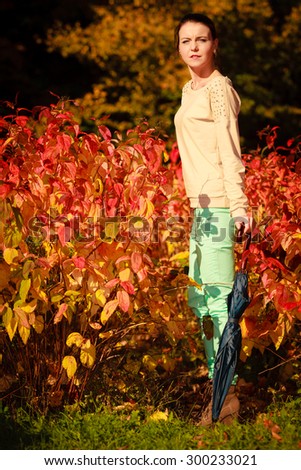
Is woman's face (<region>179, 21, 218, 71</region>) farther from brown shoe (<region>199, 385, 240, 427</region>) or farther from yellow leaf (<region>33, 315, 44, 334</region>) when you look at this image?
brown shoe (<region>199, 385, 240, 427</region>)

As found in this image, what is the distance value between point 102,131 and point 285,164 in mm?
1250

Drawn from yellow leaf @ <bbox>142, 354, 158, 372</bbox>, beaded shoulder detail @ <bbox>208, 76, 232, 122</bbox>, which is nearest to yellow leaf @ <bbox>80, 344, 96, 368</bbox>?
yellow leaf @ <bbox>142, 354, 158, 372</bbox>

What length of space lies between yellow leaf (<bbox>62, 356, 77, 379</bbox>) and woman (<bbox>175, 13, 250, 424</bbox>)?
57cm

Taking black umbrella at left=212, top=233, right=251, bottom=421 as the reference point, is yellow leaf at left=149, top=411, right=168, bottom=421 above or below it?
below

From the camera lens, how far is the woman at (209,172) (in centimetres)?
341

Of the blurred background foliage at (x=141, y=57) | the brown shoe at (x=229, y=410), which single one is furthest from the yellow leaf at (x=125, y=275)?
the blurred background foliage at (x=141, y=57)

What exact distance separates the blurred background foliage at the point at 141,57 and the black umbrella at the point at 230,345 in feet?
25.1

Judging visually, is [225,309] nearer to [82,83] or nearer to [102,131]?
[102,131]

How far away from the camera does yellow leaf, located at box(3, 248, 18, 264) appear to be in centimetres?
322

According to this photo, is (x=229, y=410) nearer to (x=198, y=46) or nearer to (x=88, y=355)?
(x=88, y=355)

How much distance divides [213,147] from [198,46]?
0.44 meters

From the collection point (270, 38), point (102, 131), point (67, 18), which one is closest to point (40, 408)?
point (102, 131)

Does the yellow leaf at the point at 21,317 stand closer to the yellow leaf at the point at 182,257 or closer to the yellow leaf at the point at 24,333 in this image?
the yellow leaf at the point at 24,333

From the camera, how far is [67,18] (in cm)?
1395
